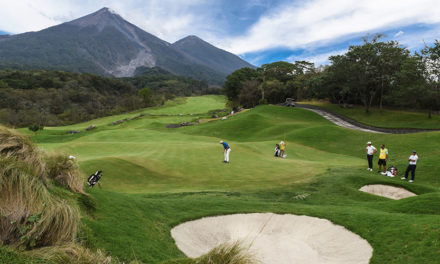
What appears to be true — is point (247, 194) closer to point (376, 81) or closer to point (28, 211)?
point (28, 211)

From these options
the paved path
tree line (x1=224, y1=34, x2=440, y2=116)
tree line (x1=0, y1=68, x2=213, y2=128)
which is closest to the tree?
tree line (x1=224, y1=34, x2=440, y2=116)

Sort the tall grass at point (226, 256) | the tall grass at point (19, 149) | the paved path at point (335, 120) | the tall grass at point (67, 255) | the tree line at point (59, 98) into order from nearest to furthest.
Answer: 1. the tall grass at point (226, 256)
2. the tall grass at point (67, 255)
3. the tall grass at point (19, 149)
4. the paved path at point (335, 120)
5. the tree line at point (59, 98)

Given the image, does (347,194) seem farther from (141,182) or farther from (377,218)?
(141,182)

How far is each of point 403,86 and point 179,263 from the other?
162 ft

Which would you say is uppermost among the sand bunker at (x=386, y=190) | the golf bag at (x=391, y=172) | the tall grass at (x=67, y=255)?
the tall grass at (x=67, y=255)

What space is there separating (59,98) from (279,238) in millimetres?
111092

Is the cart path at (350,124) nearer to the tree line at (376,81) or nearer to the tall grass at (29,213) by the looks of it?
the tree line at (376,81)

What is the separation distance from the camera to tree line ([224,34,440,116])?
130 feet

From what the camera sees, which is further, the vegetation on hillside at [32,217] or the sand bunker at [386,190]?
the sand bunker at [386,190]

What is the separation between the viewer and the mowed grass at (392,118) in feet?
132

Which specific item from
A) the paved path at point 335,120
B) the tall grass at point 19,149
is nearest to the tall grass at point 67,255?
the tall grass at point 19,149

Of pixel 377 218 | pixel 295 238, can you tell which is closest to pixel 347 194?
pixel 377 218

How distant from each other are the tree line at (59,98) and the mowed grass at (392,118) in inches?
2823

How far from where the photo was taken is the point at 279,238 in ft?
26.8
